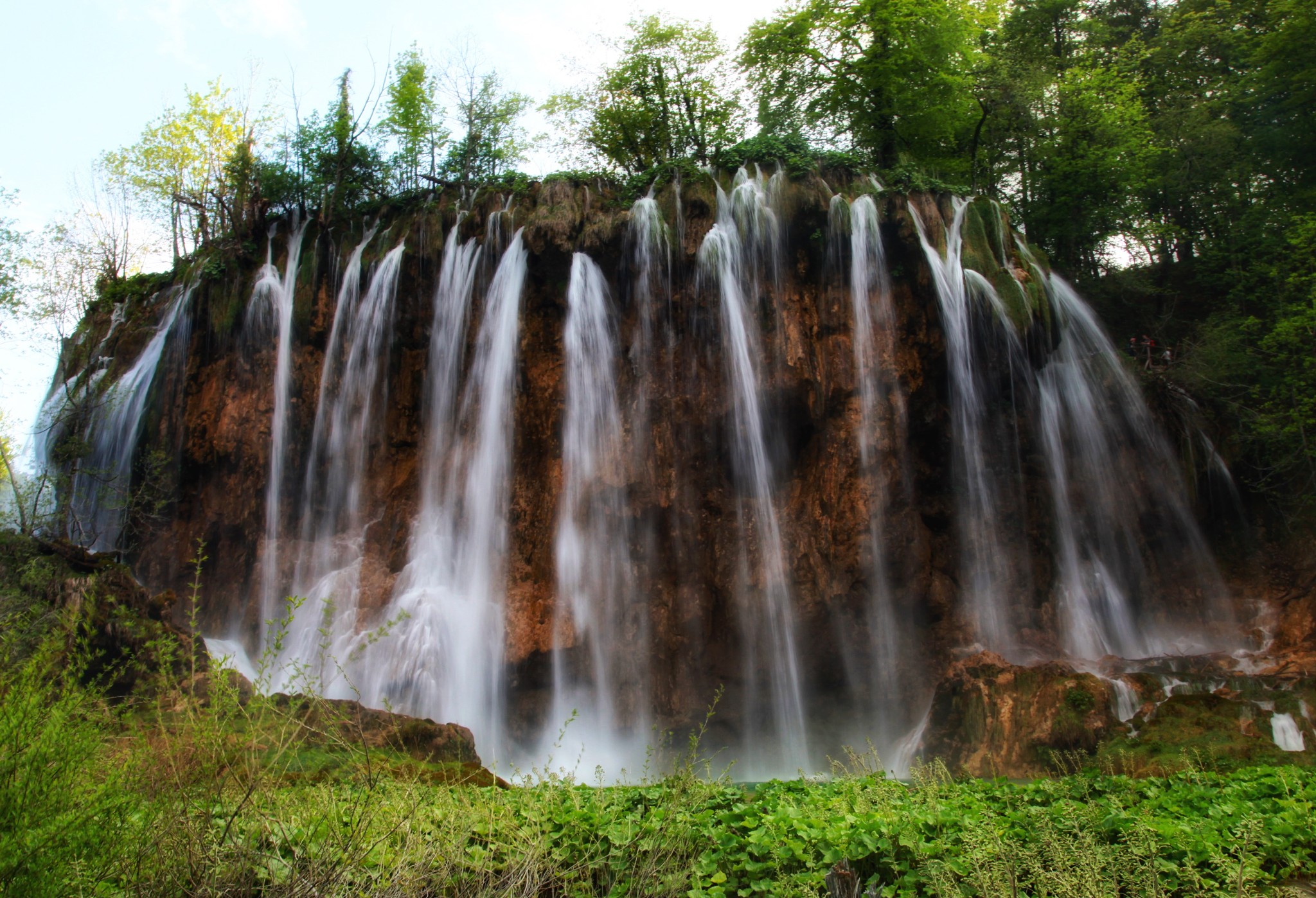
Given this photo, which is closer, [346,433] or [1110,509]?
[1110,509]

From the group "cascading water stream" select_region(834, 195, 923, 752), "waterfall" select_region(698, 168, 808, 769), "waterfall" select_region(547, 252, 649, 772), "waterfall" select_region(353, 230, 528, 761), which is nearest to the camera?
"waterfall" select_region(353, 230, 528, 761)

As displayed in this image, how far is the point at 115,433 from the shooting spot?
19078 millimetres

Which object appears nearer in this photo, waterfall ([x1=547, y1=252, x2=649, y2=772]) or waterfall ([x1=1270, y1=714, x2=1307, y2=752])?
waterfall ([x1=1270, y1=714, x2=1307, y2=752])

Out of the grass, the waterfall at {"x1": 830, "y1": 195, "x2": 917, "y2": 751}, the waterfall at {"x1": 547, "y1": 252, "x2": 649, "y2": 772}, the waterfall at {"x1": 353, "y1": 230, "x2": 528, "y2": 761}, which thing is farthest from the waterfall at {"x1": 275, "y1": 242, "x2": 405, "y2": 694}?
the grass

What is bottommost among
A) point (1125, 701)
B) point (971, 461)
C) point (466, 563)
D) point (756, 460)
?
point (1125, 701)

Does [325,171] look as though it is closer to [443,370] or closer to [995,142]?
[443,370]

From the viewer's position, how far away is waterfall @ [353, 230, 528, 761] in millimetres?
14086

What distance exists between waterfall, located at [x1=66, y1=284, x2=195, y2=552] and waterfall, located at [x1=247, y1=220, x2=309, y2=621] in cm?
241

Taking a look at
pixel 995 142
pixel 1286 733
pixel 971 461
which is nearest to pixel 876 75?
pixel 995 142

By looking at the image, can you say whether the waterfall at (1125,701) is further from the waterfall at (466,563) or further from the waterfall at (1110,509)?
the waterfall at (466,563)

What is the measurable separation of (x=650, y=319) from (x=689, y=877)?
13.0 metres

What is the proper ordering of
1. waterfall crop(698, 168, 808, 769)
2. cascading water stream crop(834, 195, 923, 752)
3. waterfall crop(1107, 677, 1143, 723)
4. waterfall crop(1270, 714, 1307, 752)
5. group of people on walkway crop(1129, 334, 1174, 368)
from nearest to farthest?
waterfall crop(1270, 714, 1307, 752)
waterfall crop(1107, 677, 1143, 723)
waterfall crop(698, 168, 808, 769)
cascading water stream crop(834, 195, 923, 752)
group of people on walkway crop(1129, 334, 1174, 368)

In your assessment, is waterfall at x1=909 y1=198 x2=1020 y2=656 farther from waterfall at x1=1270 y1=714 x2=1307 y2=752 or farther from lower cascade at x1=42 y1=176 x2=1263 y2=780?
waterfall at x1=1270 y1=714 x2=1307 y2=752

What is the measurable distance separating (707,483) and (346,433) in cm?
856
